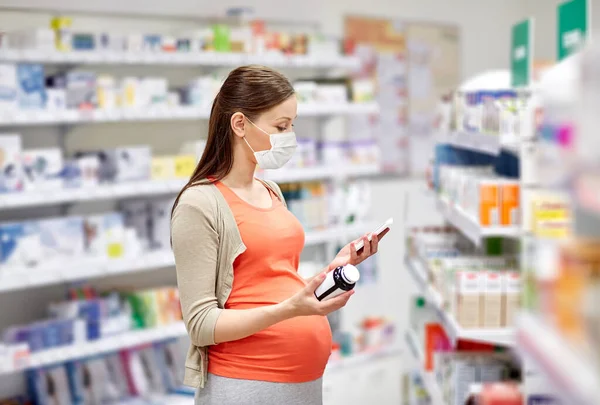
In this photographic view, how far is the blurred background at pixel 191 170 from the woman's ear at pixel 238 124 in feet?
3.80

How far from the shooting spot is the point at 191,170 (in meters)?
5.09

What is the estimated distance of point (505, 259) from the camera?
4.10 m

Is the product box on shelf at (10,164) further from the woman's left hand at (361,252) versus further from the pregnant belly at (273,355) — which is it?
the woman's left hand at (361,252)

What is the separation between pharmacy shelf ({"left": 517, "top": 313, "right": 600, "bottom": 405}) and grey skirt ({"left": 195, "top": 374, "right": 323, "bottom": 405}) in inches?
42.8

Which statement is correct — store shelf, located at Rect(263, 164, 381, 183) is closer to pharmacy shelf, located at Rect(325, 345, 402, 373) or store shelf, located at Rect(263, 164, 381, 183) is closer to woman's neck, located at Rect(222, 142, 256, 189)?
pharmacy shelf, located at Rect(325, 345, 402, 373)

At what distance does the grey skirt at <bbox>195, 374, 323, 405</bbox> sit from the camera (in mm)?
2375

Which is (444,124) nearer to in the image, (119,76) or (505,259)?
(505,259)

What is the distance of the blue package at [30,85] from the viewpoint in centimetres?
441

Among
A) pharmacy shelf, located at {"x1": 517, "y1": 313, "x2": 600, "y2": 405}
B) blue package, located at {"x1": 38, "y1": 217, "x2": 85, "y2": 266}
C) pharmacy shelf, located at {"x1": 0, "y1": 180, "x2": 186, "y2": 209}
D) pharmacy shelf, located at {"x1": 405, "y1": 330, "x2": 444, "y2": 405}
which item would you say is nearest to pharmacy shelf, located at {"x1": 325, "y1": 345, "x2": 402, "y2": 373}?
pharmacy shelf, located at {"x1": 405, "y1": 330, "x2": 444, "y2": 405}

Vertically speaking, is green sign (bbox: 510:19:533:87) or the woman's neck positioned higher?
green sign (bbox: 510:19:533:87)

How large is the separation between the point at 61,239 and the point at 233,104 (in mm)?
2446

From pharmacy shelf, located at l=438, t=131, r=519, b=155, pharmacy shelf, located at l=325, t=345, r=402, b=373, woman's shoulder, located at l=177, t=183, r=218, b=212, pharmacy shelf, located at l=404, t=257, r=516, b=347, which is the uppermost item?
pharmacy shelf, located at l=438, t=131, r=519, b=155

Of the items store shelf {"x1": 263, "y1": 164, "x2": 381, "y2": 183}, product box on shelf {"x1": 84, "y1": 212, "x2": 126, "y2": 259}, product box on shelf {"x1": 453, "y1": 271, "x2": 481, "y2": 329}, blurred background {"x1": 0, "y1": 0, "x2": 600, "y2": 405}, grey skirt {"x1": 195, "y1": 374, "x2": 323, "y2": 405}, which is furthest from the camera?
store shelf {"x1": 263, "y1": 164, "x2": 381, "y2": 183}

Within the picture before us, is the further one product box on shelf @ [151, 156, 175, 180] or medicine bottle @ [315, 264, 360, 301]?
product box on shelf @ [151, 156, 175, 180]
